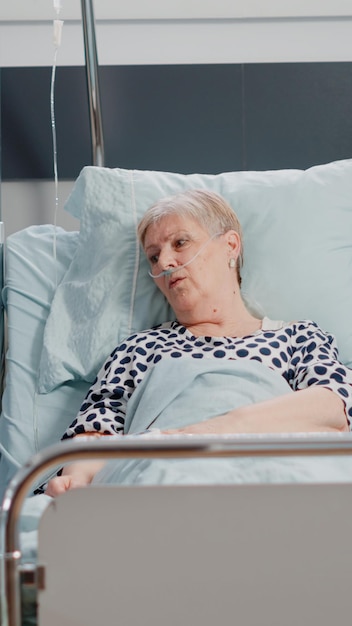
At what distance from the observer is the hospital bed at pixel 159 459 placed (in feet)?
3.72

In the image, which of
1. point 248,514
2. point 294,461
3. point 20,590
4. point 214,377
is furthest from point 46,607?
point 214,377

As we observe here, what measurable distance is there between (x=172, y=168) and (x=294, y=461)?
1.87 metres

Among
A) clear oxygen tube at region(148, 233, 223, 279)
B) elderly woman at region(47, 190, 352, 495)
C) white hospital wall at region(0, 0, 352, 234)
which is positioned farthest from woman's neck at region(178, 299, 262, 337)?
white hospital wall at region(0, 0, 352, 234)

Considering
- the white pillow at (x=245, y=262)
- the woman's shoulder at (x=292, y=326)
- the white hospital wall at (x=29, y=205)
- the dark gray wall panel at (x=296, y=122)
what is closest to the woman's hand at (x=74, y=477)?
the white pillow at (x=245, y=262)

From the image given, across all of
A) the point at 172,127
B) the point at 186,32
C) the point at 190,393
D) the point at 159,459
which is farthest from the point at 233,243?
the point at 186,32

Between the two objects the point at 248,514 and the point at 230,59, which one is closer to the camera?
the point at 248,514

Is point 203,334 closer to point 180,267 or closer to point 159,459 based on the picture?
point 180,267

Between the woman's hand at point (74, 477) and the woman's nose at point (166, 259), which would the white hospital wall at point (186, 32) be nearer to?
the woman's nose at point (166, 259)

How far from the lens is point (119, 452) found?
1.08m

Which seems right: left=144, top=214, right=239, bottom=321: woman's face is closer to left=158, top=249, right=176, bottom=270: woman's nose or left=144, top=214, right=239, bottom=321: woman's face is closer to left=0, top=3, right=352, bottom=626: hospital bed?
left=158, top=249, right=176, bottom=270: woman's nose

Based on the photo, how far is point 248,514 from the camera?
3.78ft

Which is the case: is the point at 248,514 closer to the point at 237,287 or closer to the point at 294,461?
the point at 294,461

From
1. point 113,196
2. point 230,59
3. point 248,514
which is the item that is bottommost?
point 248,514

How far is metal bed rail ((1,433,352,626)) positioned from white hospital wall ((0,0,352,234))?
2.35 metres
